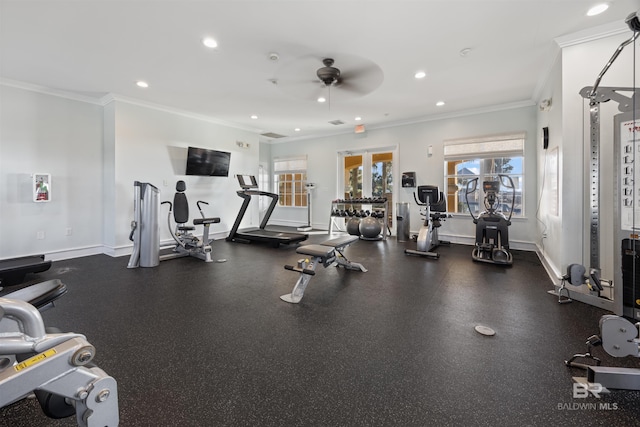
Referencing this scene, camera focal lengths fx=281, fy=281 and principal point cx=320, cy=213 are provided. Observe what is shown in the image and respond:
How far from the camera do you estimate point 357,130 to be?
7.13 meters

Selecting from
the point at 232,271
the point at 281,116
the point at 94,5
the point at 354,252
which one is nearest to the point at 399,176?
the point at 354,252

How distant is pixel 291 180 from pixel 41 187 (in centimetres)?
574

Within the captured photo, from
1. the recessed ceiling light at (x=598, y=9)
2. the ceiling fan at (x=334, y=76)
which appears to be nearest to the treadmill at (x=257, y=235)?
the ceiling fan at (x=334, y=76)

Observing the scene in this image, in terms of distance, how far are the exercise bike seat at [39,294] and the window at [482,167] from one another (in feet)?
18.9


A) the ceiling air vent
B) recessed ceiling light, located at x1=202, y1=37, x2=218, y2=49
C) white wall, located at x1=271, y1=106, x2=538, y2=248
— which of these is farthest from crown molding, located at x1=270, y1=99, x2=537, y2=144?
recessed ceiling light, located at x1=202, y1=37, x2=218, y2=49

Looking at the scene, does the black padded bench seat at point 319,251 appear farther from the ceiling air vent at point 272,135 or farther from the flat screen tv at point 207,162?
the ceiling air vent at point 272,135

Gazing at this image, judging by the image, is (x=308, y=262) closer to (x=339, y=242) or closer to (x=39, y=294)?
(x=339, y=242)

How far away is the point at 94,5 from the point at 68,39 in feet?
3.06

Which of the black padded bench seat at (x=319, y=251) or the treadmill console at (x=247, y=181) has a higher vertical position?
the treadmill console at (x=247, y=181)

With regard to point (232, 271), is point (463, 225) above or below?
above

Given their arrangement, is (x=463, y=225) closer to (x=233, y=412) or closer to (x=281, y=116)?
(x=281, y=116)

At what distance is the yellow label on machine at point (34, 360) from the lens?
30.9 inches

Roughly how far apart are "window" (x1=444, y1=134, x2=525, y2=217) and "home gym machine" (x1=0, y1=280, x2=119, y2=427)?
5.73 meters

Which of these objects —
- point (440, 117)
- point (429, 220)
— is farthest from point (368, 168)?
point (429, 220)
